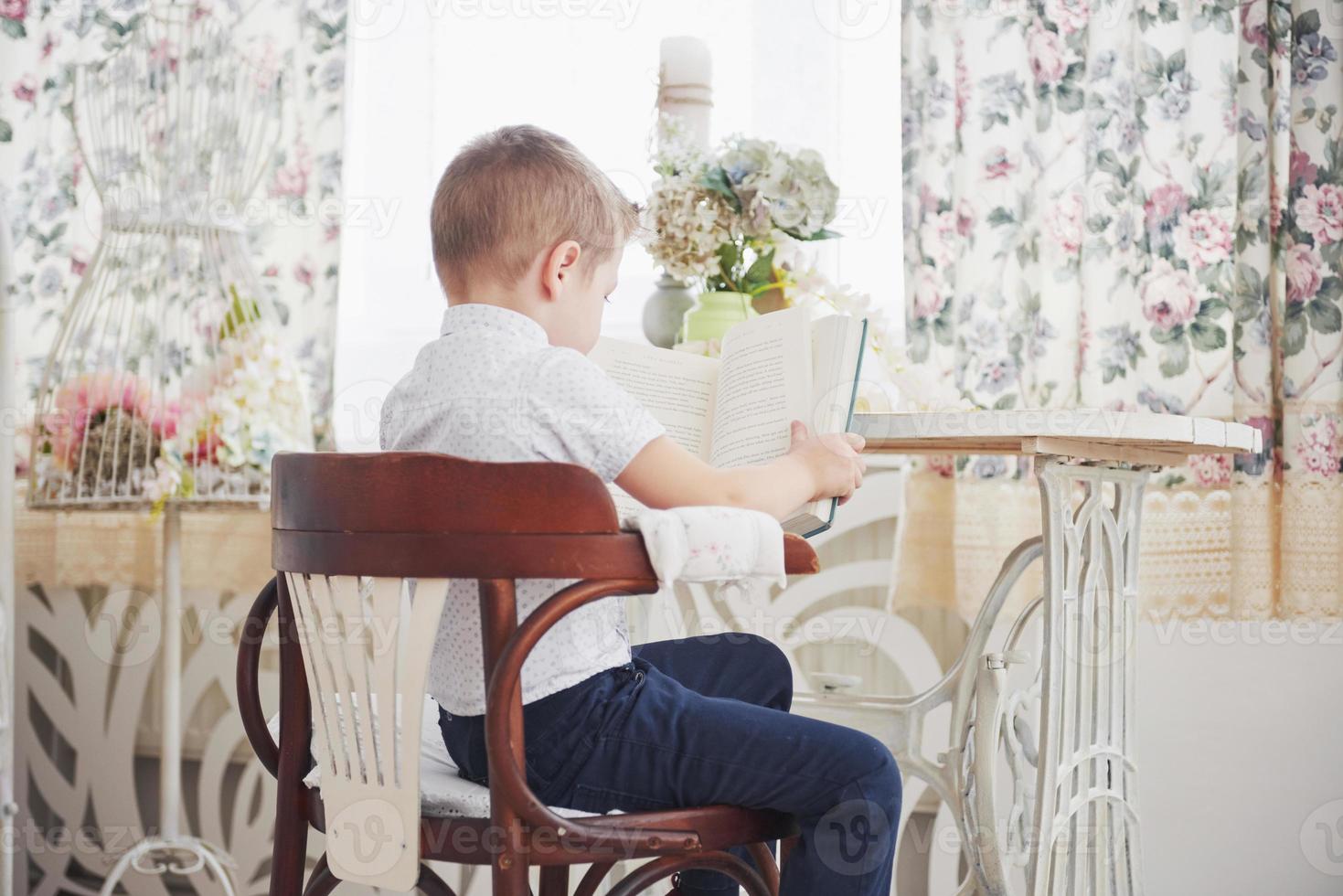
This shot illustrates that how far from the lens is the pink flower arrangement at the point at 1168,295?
1811 millimetres

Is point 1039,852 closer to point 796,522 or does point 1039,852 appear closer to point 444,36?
point 796,522

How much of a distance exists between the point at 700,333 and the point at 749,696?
52 cm

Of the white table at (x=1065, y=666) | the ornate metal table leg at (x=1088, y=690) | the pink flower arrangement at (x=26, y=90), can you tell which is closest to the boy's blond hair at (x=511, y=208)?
the white table at (x=1065, y=666)

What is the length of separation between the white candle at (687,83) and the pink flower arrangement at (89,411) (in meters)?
0.88

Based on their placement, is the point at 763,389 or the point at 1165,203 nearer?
the point at 763,389

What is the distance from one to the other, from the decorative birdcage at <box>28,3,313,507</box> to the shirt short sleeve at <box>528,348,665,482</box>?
3.11 feet

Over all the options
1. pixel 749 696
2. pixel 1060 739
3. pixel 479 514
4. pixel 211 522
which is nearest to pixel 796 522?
pixel 749 696

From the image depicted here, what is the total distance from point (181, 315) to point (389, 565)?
1.28 metres

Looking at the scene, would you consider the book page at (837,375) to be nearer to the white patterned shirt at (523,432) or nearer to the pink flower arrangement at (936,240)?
the white patterned shirt at (523,432)

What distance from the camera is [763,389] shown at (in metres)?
1.08

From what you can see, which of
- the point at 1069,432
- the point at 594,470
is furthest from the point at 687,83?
the point at 594,470

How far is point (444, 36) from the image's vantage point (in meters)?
2.19

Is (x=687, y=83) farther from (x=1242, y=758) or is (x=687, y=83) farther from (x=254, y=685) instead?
(x=1242, y=758)

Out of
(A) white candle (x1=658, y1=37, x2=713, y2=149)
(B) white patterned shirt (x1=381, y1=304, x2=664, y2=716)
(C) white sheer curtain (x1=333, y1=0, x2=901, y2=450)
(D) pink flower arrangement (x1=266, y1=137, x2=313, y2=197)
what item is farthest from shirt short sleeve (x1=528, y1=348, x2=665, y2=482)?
(D) pink flower arrangement (x1=266, y1=137, x2=313, y2=197)
